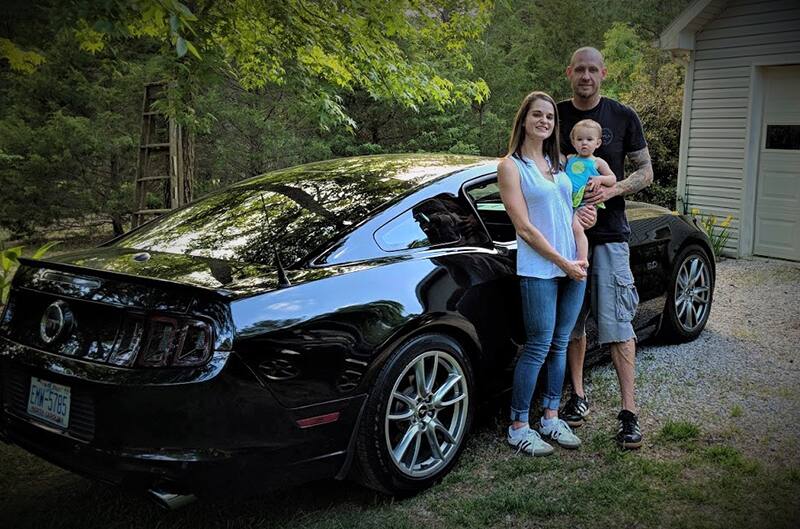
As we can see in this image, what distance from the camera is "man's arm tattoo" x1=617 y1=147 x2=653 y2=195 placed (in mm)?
3561

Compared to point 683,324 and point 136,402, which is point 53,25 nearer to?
point 136,402

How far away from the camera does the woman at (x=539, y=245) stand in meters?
3.27

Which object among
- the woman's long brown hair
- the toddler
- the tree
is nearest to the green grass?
the toddler

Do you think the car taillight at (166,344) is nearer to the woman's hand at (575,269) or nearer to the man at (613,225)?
the woman's hand at (575,269)

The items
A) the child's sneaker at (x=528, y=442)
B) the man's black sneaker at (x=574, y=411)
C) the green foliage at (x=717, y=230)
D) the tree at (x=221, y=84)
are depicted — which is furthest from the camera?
the green foliage at (x=717, y=230)

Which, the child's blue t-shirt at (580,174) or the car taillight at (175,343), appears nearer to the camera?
the car taillight at (175,343)

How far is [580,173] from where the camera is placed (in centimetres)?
352

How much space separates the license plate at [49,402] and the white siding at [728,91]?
8.63m

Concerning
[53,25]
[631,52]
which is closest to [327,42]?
[53,25]

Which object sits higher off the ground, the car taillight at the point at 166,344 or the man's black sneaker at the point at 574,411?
the car taillight at the point at 166,344

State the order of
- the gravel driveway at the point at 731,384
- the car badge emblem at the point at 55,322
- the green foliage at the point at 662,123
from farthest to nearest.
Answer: the green foliage at the point at 662,123 < the gravel driveway at the point at 731,384 < the car badge emblem at the point at 55,322

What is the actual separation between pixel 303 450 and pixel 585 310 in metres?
1.88

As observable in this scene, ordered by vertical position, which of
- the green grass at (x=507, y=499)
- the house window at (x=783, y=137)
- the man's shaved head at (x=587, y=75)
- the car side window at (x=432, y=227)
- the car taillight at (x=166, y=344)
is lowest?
the green grass at (x=507, y=499)

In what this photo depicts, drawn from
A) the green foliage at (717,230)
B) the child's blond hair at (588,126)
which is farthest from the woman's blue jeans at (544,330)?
the green foliage at (717,230)
